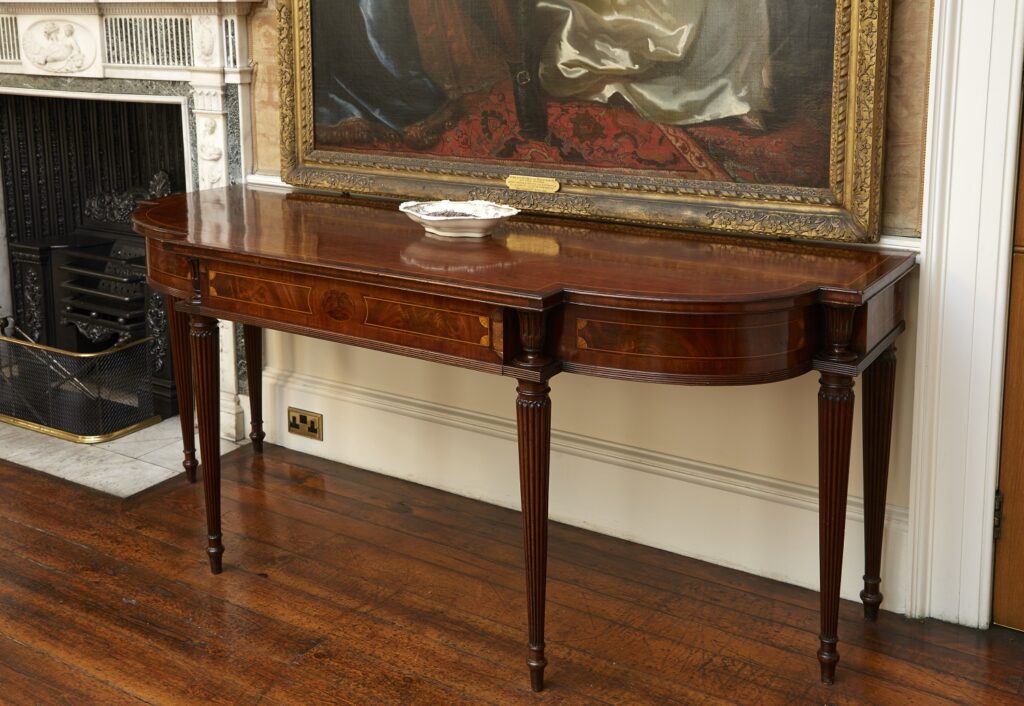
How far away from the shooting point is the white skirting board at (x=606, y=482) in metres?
3.16

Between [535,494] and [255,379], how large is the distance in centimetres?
183

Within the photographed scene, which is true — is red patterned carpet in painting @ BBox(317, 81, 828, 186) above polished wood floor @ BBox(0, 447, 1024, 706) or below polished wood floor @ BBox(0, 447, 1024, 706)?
above

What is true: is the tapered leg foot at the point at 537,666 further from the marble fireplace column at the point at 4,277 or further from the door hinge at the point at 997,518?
the marble fireplace column at the point at 4,277

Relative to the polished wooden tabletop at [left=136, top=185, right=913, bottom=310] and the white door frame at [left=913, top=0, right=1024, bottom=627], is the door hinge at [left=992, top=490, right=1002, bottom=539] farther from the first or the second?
the polished wooden tabletop at [left=136, top=185, right=913, bottom=310]

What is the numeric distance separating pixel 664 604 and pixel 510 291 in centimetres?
114

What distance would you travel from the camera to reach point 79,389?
169 inches

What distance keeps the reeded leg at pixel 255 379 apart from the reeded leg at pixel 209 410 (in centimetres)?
85

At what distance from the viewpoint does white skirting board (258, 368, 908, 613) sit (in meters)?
3.16

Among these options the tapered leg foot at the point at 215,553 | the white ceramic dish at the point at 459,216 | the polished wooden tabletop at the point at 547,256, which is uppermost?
the white ceramic dish at the point at 459,216

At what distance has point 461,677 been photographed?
2756mm

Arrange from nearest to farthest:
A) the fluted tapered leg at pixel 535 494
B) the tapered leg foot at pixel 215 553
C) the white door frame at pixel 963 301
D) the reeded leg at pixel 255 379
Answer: the fluted tapered leg at pixel 535 494 < the white door frame at pixel 963 301 < the tapered leg foot at pixel 215 553 < the reeded leg at pixel 255 379

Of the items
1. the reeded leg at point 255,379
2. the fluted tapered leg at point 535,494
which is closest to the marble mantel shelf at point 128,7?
the reeded leg at point 255,379

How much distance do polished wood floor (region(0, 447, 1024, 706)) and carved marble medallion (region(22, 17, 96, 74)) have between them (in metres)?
1.62

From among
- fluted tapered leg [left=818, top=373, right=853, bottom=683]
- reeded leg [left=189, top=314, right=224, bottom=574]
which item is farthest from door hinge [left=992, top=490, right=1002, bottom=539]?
reeded leg [left=189, top=314, right=224, bottom=574]
